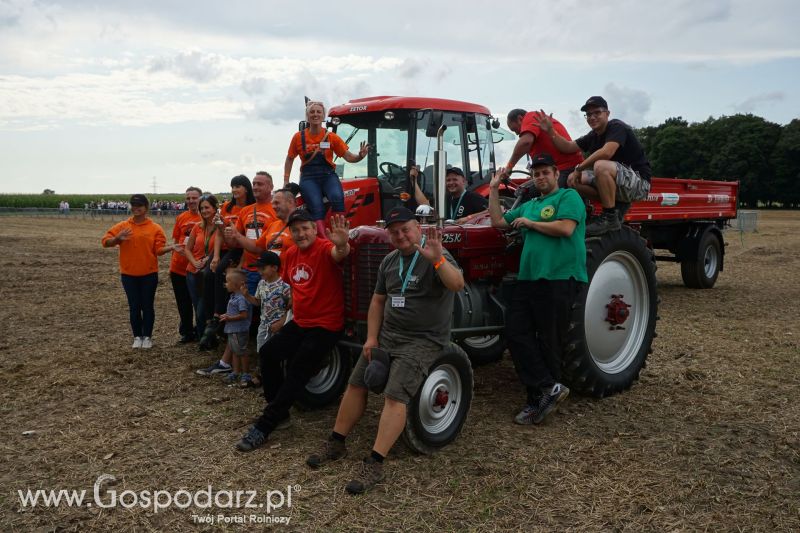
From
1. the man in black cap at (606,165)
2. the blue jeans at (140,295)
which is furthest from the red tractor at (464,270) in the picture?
the blue jeans at (140,295)

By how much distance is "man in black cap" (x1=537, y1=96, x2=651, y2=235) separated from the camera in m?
5.28

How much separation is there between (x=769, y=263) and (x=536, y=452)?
13.9m

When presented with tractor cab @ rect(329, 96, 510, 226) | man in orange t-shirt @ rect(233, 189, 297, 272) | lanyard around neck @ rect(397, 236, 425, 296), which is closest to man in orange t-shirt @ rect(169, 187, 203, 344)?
tractor cab @ rect(329, 96, 510, 226)

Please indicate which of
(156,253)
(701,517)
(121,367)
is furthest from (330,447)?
(156,253)

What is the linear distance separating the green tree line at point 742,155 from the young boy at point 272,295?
51.1 m

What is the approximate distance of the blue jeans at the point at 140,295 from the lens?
714 centimetres

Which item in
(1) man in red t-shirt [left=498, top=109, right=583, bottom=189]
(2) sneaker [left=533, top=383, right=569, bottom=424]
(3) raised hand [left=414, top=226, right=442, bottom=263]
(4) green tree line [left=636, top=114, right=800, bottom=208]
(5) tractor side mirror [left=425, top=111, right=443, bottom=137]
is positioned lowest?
(2) sneaker [left=533, top=383, right=569, bottom=424]

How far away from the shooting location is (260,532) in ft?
11.1

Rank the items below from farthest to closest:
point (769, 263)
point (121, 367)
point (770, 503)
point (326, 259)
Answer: point (769, 263)
point (121, 367)
point (326, 259)
point (770, 503)

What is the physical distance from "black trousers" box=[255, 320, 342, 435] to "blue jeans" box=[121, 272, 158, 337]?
2891 millimetres

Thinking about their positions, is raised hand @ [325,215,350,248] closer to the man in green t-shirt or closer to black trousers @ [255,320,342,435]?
black trousers @ [255,320,342,435]

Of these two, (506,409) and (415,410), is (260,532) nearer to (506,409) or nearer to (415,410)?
(415,410)

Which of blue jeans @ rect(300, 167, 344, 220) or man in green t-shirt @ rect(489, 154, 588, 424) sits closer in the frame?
man in green t-shirt @ rect(489, 154, 588, 424)

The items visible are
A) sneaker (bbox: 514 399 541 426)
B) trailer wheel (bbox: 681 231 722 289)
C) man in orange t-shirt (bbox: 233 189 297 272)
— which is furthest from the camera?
trailer wheel (bbox: 681 231 722 289)
